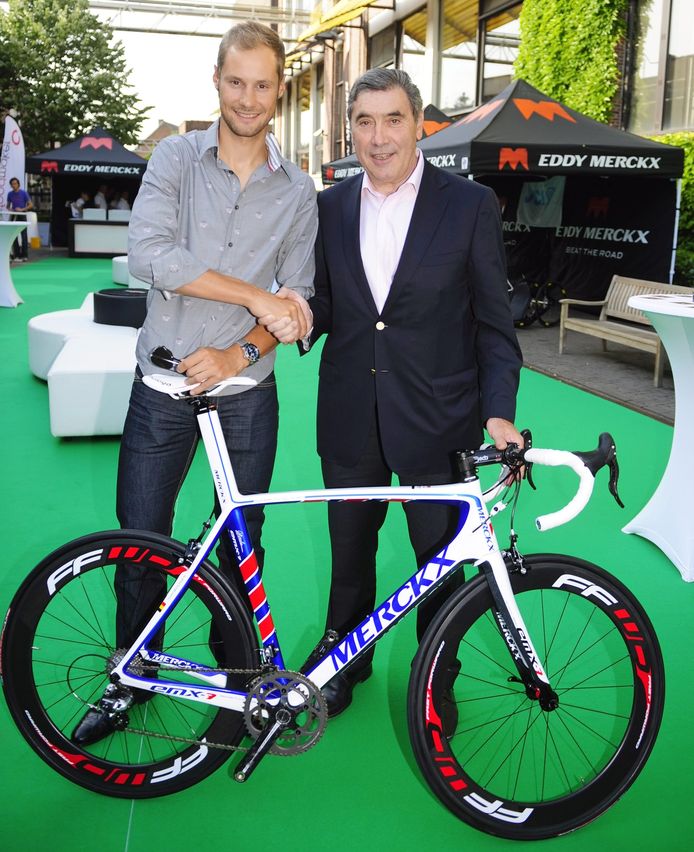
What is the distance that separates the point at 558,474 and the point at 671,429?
161 cm

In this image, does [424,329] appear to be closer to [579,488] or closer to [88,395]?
[579,488]

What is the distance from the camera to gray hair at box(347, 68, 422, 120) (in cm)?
254

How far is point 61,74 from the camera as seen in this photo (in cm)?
3572

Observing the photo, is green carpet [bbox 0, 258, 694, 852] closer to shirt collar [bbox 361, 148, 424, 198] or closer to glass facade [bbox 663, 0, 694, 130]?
shirt collar [bbox 361, 148, 424, 198]

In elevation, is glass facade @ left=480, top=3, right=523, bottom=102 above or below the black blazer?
above

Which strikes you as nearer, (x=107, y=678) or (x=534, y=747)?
(x=107, y=678)

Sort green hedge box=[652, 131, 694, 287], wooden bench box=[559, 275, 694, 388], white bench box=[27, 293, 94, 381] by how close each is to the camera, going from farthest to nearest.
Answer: green hedge box=[652, 131, 694, 287] < wooden bench box=[559, 275, 694, 388] < white bench box=[27, 293, 94, 381]

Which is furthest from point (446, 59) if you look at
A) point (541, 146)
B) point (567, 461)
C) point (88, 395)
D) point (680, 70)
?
point (567, 461)

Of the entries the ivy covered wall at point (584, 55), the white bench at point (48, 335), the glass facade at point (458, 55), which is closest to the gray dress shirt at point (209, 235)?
the white bench at point (48, 335)

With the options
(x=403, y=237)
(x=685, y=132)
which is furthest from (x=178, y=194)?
(x=685, y=132)

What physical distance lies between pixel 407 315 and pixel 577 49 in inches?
526

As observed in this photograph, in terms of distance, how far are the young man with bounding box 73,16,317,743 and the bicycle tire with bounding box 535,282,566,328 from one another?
10.7 m

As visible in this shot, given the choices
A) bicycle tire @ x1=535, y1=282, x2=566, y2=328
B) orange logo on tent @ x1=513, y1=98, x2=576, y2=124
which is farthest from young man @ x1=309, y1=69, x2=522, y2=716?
bicycle tire @ x1=535, y1=282, x2=566, y2=328

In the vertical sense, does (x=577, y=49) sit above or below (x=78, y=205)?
above
